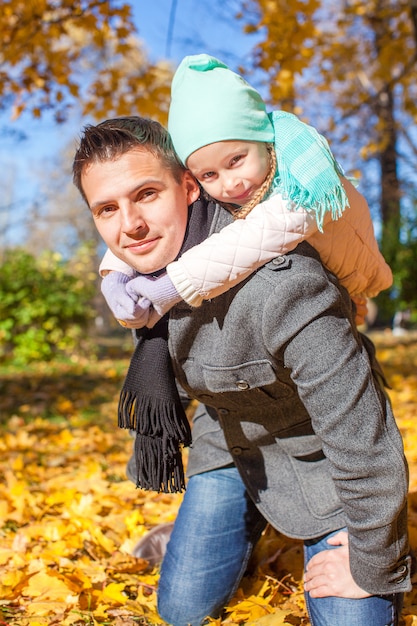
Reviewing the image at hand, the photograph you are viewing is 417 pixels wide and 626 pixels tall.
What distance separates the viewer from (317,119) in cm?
1370

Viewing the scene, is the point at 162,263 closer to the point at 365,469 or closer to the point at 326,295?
the point at 326,295

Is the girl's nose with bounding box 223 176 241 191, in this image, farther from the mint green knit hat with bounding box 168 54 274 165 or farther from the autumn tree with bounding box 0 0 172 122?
the autumn tree with bounding box 0 0 172 122

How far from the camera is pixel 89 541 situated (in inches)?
102

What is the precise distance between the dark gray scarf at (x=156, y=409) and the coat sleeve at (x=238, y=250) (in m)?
0.22

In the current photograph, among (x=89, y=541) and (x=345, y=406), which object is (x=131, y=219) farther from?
(x=89, y=541)

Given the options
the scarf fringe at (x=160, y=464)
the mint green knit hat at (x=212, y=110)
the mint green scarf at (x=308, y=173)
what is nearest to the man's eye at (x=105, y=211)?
the mint green knit hat at (x=212, y=110)

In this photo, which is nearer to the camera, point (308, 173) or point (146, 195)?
point (308, 173)

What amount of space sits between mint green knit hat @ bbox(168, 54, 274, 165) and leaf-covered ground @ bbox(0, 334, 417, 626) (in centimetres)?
146

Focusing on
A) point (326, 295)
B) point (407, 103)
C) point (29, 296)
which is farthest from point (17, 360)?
point (326, 295)

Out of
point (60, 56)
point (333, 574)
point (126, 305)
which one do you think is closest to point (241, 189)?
point (126, 305)

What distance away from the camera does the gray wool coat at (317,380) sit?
154 centimetres

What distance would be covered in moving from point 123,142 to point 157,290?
0.42 m

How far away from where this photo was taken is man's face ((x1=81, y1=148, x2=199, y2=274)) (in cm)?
163

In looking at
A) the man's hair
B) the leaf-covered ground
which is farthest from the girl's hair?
the leaf-covered ground
